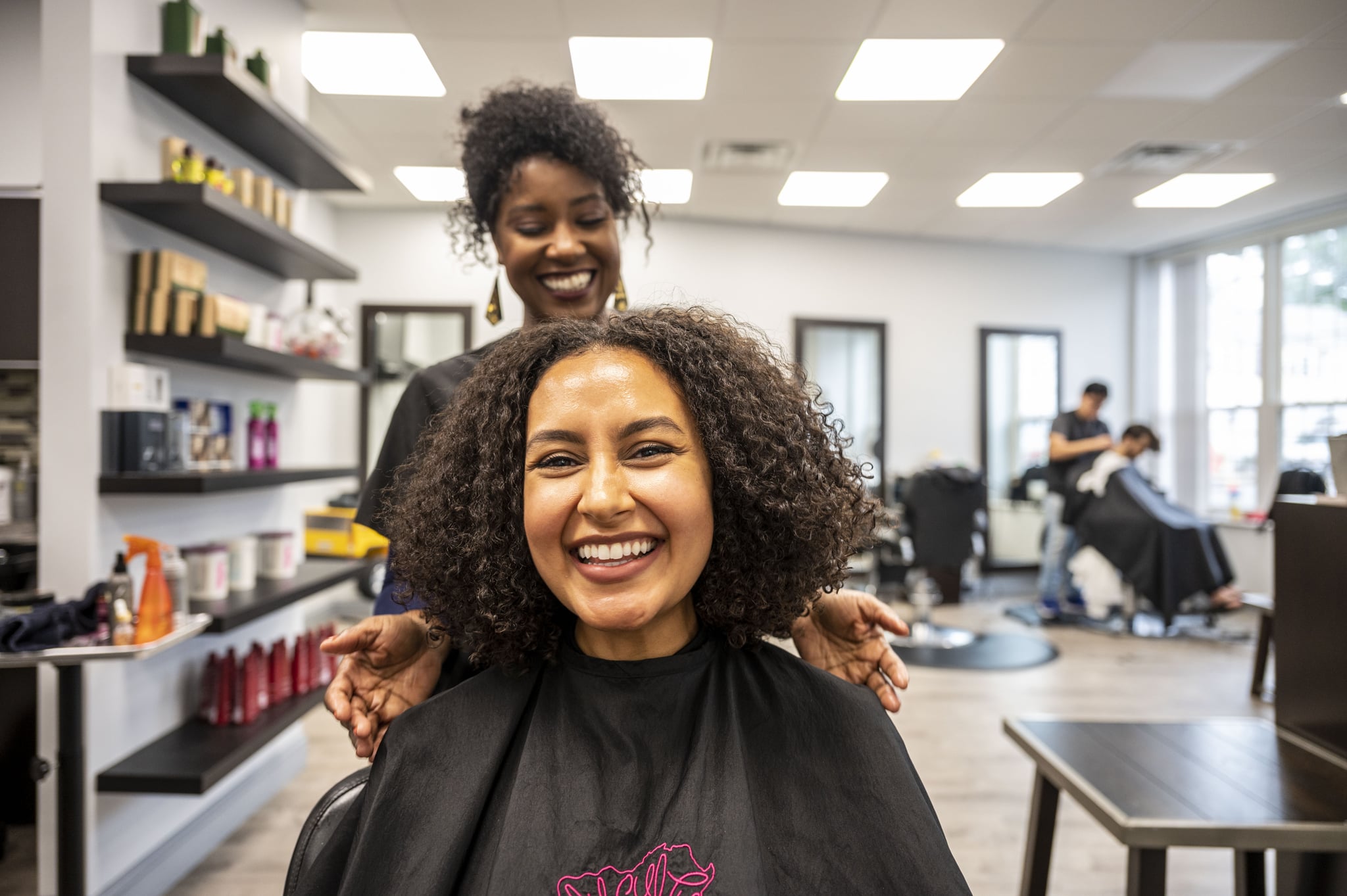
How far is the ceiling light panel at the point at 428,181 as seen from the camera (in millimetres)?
5168

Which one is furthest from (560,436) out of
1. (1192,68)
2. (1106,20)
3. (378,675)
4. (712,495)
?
(1192,68)

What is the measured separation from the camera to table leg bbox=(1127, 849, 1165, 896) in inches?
53.2

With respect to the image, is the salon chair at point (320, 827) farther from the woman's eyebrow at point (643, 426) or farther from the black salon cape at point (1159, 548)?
the black salon cape at point (1159, 548)

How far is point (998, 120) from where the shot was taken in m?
4.27

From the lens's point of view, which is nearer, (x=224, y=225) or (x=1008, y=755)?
(x=224, y=225)

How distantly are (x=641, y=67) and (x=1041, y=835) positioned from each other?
11.2 ft

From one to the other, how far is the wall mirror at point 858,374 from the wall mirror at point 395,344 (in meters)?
2.86

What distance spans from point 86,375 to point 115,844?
1.20 metres

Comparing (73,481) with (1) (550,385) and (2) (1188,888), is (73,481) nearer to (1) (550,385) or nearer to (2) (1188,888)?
(1) (550,385)

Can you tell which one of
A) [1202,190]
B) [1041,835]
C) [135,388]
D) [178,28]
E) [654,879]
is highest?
[1202,190]

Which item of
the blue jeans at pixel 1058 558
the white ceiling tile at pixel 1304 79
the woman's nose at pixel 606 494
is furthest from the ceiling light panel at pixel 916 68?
the woman's nose at pixel 606 494

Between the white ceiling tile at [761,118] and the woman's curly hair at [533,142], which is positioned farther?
the white ceiling tile at [761,118]

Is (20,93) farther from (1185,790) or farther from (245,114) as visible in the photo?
(1185,790)

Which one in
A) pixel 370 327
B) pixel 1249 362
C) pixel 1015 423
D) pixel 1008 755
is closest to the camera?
pixel 1008 755
